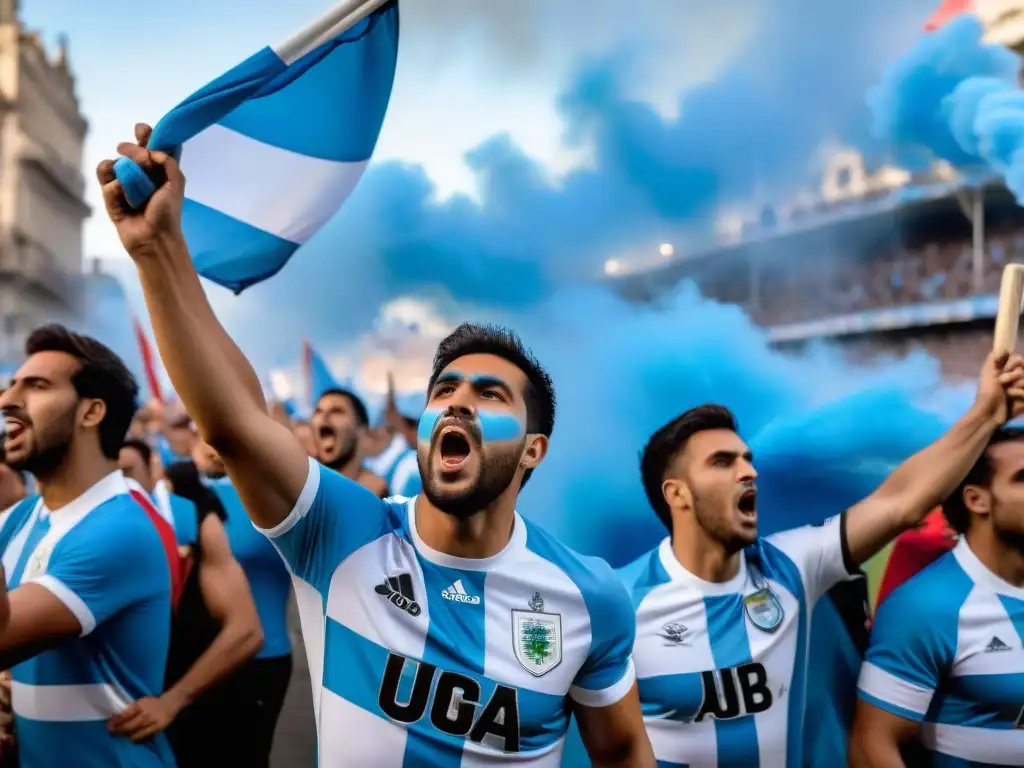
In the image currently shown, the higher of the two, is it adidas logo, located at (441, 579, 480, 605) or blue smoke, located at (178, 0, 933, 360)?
blue smoke, located at (178, 0, 933, 360)

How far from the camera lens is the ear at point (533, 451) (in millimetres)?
2318

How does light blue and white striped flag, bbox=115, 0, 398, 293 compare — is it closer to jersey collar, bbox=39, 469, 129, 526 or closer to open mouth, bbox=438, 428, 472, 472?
jersey collar, bbox=39, 469, 129, 526

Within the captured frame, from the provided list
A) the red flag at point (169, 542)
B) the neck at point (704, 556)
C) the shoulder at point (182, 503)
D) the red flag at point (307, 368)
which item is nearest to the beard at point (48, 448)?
the red flag at point (169, 542)

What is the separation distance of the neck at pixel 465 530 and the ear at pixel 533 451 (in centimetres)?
10

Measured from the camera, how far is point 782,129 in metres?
4.06

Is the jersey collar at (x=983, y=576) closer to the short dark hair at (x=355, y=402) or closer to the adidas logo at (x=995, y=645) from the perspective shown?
the adidas logo at (x=995, y=645)

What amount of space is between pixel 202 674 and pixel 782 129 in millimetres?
2961

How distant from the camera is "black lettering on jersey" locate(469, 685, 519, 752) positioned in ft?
6.79

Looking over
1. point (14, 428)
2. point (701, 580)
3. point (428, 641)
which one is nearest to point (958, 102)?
point (701, 580)

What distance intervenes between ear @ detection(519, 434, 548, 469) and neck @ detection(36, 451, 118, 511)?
1.48m

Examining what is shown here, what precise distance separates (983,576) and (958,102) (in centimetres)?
174

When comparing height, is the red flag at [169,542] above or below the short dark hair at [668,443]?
below

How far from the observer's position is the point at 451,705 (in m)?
2.06

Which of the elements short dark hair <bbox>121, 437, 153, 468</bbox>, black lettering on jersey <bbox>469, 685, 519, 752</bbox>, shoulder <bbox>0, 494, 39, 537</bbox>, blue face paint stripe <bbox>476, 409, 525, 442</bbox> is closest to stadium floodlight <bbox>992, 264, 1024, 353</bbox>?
blue face paint stripe <bbox>476, 409, 525, 442</bbox>
